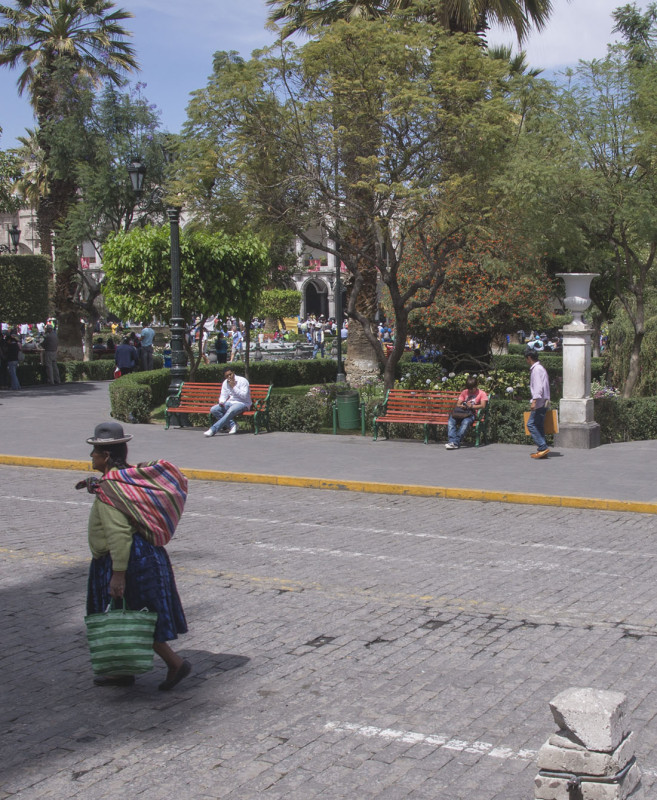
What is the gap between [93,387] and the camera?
27047 mm

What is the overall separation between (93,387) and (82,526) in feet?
59.2

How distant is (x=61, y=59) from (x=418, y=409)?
63.6 ft

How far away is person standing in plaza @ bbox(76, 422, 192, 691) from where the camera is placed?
493 cm

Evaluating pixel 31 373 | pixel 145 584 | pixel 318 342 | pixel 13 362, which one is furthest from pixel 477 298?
pixel 318 342

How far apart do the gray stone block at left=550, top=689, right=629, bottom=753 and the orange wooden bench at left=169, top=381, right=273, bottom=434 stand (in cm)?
1329

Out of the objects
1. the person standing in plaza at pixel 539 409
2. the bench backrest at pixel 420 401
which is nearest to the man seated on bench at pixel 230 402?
the bench backrest at pixel 420 401

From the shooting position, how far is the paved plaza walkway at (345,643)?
4.27m

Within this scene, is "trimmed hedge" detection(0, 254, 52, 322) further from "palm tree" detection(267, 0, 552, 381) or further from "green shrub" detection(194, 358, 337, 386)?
"palm tree" detection(267, 0, 552, 381)

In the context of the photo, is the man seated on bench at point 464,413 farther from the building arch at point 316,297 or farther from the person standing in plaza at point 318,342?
the building arch at point 316,297

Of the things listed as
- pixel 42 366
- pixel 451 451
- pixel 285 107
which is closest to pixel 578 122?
pixel 285 107

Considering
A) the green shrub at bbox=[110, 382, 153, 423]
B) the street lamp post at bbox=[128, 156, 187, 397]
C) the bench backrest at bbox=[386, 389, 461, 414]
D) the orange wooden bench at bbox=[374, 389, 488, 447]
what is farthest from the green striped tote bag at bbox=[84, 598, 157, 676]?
the green shrub at bbox=[110, 382, 153, 423]

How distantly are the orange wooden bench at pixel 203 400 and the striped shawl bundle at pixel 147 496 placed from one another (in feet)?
37.9

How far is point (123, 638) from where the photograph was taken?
4926 mm

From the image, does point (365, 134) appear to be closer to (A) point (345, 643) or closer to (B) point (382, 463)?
(B) point (382, 463)
